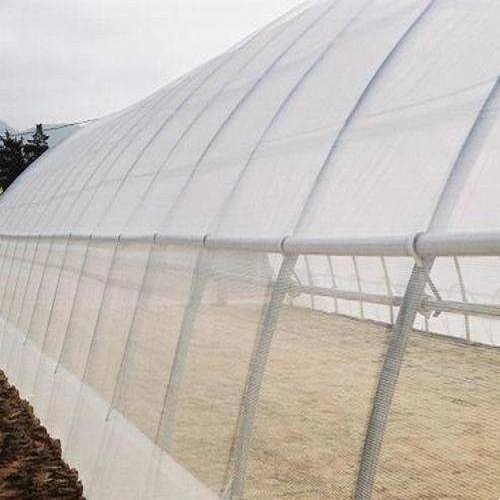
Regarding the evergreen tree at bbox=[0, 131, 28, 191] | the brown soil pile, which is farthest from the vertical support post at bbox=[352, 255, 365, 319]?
the evergreen tree at bbox=[0, 131, 28, 191]

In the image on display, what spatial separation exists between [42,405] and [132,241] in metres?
3.33

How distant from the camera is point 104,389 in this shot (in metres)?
8.27

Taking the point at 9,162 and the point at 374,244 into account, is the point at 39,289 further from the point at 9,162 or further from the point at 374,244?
the point at 9,162

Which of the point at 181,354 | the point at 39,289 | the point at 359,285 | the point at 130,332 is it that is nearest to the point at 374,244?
the point at 359,285

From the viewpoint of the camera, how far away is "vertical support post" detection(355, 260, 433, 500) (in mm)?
3941

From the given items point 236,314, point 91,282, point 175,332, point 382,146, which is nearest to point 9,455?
point 91,282

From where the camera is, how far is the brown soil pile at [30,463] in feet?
24.8

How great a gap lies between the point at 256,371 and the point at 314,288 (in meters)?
0.73

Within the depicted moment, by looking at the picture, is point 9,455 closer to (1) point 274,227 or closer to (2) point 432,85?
(1) point 274,227

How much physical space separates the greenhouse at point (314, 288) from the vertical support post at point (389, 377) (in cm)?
1

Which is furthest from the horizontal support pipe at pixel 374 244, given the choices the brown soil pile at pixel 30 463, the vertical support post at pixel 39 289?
the vertical support post at pixel 39 289

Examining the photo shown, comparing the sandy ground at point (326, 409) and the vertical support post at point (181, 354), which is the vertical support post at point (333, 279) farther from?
the vertical support post at point (181, 354)

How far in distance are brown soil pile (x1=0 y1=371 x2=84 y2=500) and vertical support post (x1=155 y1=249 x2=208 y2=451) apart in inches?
70.2

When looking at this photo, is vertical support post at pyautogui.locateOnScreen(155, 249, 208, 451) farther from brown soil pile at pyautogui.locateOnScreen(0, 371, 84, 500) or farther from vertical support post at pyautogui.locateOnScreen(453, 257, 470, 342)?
vertical support post at pyautogui.locateOnScreen(453, 257, 470, 342)
